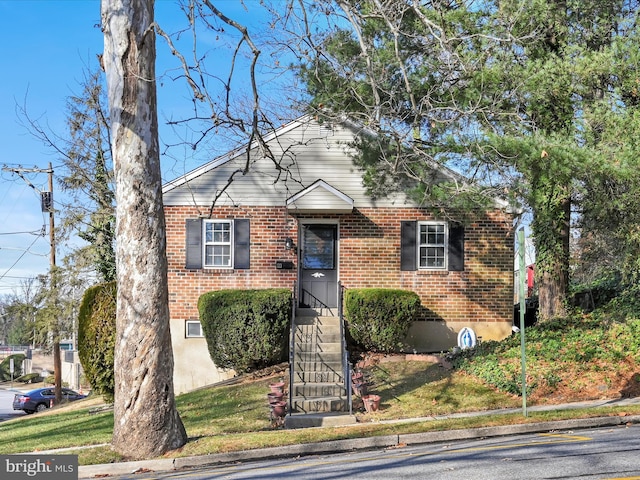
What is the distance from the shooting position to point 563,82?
14.0m

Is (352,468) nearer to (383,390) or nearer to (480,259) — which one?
(383,390)

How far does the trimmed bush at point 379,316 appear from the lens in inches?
655

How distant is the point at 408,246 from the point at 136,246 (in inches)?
374

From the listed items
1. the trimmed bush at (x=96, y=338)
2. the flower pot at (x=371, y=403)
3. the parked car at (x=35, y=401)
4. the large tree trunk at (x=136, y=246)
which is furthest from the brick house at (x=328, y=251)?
the parked car at (x=35, y=401)

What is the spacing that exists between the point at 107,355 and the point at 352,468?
932cm

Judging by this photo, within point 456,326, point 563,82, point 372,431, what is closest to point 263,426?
point 372,431

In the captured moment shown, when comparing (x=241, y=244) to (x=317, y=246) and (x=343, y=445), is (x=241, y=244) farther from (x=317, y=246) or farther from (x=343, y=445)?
(x=343, y=445)

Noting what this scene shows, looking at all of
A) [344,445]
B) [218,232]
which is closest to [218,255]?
[218,232]

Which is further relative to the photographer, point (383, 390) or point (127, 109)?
point (383, 390)

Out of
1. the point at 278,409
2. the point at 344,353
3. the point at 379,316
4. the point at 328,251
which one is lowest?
the point at 278,409

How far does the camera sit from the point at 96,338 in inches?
616

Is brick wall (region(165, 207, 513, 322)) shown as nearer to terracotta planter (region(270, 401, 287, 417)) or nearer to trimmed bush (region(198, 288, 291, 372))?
trimmed bush (region(198, 288, 291, 372))

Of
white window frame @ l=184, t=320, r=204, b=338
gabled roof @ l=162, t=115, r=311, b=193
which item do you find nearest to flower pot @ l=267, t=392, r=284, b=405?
white window frame @ l=184, t=320, r=204, b=338

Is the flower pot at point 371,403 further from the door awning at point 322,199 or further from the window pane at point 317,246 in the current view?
the door awning at point 322,199
